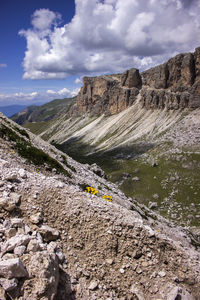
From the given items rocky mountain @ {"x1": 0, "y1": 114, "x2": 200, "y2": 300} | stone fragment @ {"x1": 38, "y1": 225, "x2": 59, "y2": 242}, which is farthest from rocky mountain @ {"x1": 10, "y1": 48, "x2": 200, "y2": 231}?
stone fragment @ {"x1": 38, "y1": 225, "x2": 59, "y2": 242}

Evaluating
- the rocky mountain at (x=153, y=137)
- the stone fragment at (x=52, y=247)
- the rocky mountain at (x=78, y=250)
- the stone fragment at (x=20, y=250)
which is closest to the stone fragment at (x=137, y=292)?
A: the rocky mountain at (x=78, y=250)

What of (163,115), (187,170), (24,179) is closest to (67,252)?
(24,179)

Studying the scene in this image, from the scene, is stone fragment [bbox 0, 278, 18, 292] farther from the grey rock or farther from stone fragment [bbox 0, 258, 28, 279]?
the grey rock

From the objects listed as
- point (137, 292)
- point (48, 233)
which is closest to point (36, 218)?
point (48, 233)

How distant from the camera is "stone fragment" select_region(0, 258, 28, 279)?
19.8 ft

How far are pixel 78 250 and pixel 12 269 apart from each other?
3849 millimetres

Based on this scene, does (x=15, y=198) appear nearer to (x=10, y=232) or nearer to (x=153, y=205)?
(x=10, y=232)

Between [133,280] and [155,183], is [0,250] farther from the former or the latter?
[155,183]

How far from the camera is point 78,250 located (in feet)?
30.7

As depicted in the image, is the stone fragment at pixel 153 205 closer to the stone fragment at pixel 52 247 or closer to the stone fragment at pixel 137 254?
the stone fragment at pixel 137 254

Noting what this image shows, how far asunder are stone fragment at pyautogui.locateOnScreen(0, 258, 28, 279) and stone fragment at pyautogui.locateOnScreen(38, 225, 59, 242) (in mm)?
2561

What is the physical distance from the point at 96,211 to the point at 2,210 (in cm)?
484

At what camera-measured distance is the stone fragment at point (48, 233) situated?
8.95 m

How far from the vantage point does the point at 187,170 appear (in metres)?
61.9
